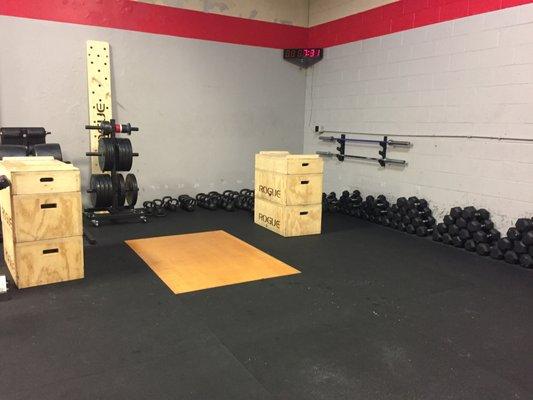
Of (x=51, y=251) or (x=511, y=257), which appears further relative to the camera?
(x=511, y=257)

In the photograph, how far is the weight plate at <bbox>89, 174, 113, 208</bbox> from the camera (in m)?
4.71

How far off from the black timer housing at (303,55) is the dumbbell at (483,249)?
3.81 meters

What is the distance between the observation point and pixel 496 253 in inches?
151

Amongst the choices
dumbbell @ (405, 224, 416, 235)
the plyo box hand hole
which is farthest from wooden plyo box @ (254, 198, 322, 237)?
the plyo box hand hole

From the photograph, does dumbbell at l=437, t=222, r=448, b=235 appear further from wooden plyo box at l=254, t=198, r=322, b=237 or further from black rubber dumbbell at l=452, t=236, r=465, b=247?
wooden plyo box at l=254, t=198, r=322, b=237

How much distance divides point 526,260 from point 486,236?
0.46 metres

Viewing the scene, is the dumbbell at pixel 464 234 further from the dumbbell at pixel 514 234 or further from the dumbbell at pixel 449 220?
the dumbbell at pixel 514 234

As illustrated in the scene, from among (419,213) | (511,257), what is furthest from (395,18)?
(511,257)

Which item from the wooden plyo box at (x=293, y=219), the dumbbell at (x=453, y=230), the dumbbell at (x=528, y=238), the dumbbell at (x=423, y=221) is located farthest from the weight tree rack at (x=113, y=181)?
the dumbbell at (x=528, y=238)

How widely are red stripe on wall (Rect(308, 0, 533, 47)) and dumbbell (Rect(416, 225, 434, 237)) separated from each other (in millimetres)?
2248

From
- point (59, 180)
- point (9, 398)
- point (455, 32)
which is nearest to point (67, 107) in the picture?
point (59, 180)

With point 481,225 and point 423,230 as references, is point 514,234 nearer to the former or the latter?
point 481,225

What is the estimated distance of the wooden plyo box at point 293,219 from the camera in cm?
443

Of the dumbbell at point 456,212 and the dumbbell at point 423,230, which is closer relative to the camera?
the dumbbell at point 456,212
